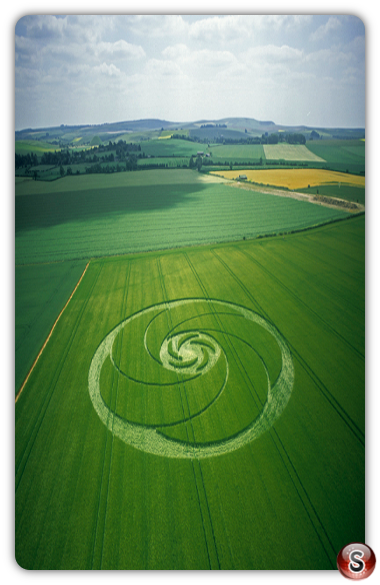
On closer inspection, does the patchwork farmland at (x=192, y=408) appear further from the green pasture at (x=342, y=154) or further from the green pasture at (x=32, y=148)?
the green pasture at (x=32, y=148)

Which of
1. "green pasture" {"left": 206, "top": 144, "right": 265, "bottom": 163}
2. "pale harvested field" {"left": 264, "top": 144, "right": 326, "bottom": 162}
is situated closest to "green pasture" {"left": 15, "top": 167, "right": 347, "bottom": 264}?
"green pasture" {"left": 206, "top": 144, "right": 265, "bottom": 163}

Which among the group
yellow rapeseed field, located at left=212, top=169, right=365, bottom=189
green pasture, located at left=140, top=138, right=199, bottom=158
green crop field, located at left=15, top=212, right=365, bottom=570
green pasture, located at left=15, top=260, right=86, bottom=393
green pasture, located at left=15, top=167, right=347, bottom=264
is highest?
green pasture, located at left=140, top=138, right=199, bottom=158

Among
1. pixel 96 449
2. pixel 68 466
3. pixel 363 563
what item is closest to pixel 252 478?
pixel 363 563

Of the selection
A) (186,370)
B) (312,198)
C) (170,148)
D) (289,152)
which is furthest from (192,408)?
(170,148)

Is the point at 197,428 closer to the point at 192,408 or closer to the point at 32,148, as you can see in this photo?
the point at 192,408

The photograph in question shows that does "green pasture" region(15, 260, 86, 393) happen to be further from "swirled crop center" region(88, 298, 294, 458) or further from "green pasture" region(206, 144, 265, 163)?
"green pasture" region(206, 144, 265, 163)

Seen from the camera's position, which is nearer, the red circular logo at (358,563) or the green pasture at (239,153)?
the red circular logo at (358,563)

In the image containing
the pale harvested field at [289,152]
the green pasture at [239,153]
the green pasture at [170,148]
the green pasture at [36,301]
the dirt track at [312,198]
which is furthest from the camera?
the green pasture at [170,148]

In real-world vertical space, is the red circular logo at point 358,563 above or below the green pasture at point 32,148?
below

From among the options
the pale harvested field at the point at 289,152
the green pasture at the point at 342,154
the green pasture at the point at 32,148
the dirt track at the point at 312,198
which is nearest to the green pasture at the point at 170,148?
the pale harvested field at the point at 289,152
